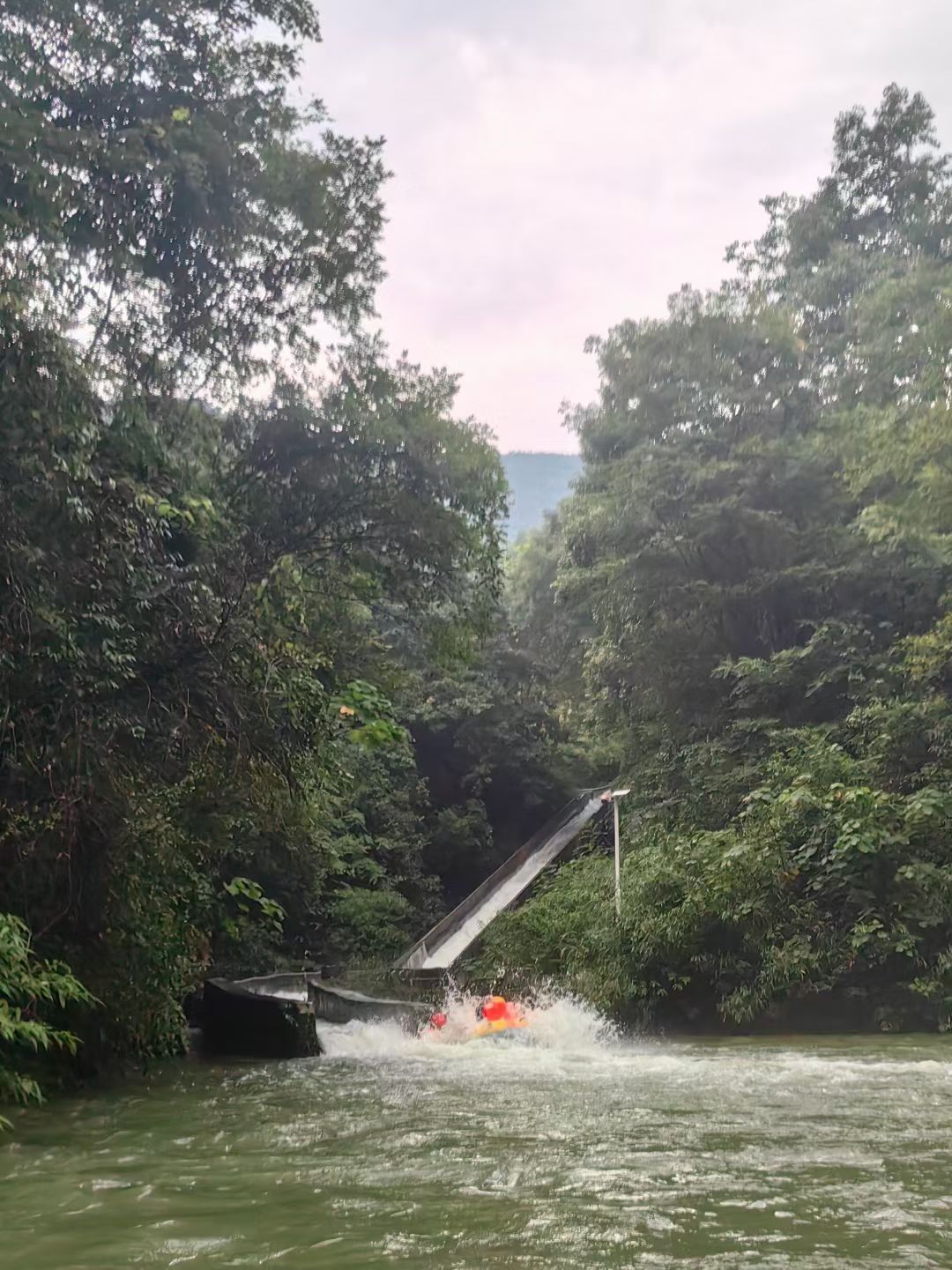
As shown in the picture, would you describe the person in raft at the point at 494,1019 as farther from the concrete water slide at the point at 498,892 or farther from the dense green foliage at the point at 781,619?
the concrete water slide at the point at 498,892

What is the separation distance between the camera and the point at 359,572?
11.5m

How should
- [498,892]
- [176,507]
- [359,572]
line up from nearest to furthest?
[176,507], [359,572], [498,892]

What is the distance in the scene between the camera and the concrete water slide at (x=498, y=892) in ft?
61.3

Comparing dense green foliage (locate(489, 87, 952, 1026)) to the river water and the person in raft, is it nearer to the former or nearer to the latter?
the person in raft

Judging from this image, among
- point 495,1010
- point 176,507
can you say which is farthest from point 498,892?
point 176,507

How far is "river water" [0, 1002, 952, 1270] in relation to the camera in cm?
320

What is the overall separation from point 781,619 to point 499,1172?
49.9ft

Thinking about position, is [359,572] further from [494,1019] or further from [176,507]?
[494,1019]

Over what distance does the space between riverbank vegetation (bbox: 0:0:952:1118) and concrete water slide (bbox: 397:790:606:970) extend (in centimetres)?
156

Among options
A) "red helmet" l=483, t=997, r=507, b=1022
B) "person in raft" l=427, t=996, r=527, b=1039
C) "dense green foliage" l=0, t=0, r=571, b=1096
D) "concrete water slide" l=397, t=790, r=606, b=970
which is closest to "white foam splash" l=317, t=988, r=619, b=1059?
"person in raft" l=427, t=996, r=527, b=1039

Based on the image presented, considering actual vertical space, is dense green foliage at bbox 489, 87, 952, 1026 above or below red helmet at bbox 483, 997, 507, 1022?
above

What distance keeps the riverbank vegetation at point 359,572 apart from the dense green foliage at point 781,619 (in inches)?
2.7

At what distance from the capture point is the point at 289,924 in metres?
20.2

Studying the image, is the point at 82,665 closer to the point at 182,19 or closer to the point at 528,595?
the point at 182,19
